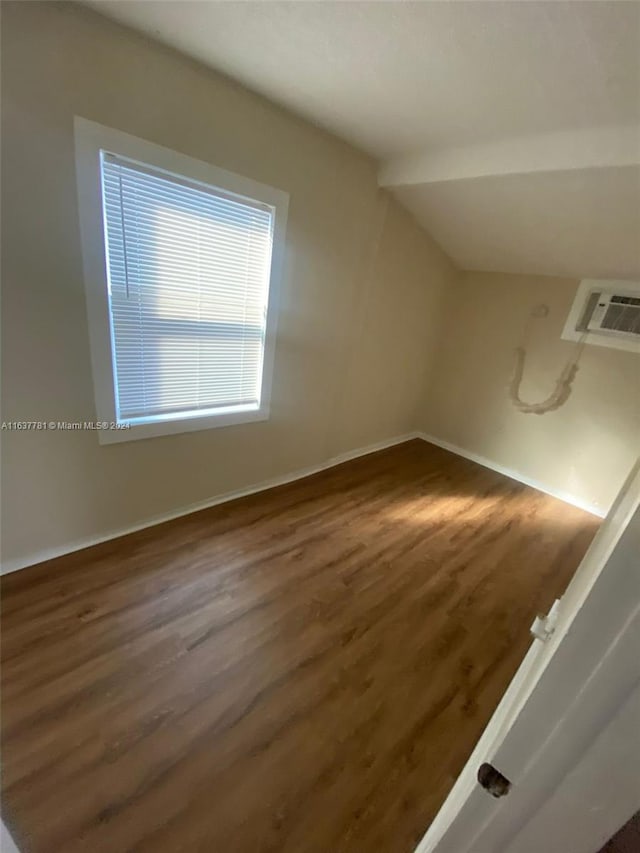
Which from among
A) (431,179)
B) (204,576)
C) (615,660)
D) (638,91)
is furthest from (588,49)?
(204,576)

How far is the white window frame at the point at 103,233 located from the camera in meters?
1.44

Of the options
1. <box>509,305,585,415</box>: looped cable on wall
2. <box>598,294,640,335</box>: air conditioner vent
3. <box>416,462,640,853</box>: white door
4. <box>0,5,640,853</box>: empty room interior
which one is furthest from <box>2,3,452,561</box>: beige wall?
<box>416,462,640,853</box>: white door

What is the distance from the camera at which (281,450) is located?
9.05 ft

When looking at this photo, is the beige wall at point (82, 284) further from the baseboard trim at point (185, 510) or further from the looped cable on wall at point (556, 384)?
the looped cable on wall at point (556, 384)

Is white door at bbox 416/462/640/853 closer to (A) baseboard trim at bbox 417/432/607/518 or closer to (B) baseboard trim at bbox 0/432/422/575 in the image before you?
(B) baseboard trim at bbox 0/432/422/575

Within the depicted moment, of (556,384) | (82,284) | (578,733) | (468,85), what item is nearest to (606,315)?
(556,384)

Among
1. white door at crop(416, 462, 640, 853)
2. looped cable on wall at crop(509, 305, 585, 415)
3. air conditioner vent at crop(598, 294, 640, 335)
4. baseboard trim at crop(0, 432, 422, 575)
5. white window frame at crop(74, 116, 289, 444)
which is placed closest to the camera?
white door at crop(416, 462, 640, 853)

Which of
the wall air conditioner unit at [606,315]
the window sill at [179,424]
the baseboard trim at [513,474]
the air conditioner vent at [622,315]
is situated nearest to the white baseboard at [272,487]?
the baseboard trim at [513,474]

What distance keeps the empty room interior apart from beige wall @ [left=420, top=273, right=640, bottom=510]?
0.27 ft

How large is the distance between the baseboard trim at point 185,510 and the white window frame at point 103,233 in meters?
0.57

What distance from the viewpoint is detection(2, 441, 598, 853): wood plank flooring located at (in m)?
1.10

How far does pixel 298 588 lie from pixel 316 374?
1476 millimetres

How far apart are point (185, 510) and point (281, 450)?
0.80 metres

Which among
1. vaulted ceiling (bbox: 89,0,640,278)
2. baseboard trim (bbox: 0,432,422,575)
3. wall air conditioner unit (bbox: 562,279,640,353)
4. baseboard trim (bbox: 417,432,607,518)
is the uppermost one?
vaulted ceiling (bbox: 89,0,640,278)
